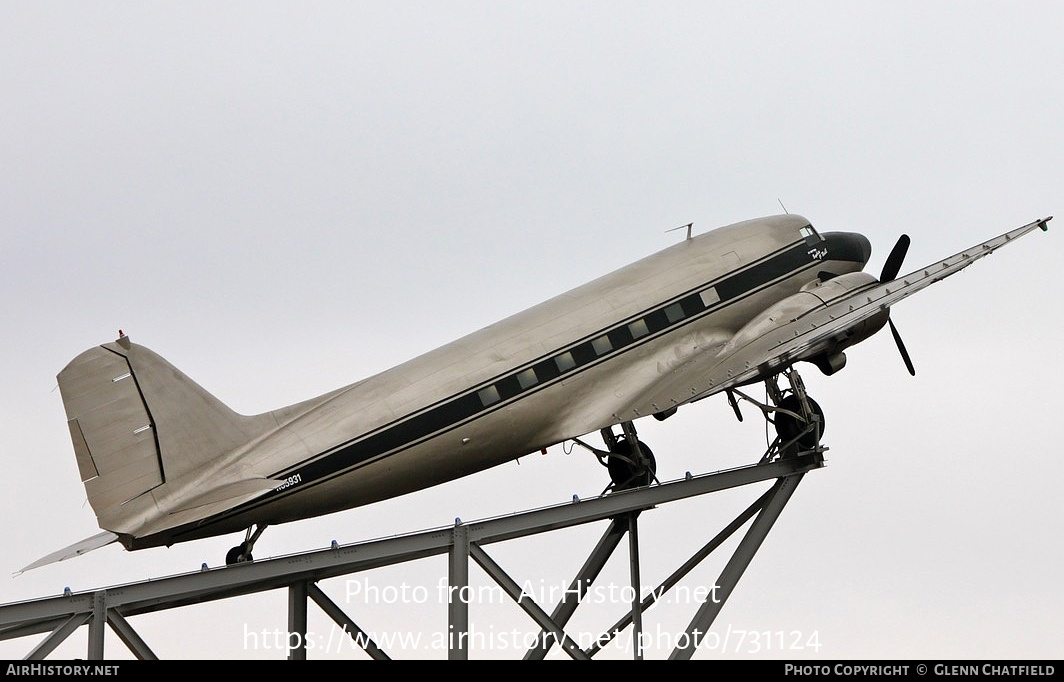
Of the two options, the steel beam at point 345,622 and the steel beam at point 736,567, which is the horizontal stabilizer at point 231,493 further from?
the steel beam at point 736,567

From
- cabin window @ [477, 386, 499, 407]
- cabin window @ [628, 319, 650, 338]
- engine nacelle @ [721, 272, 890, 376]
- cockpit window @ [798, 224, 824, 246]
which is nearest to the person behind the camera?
cabin window @ [477, 386, 499, 407]

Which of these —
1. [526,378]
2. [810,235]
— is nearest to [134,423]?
[526,378]

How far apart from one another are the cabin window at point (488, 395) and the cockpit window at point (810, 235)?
8714mm

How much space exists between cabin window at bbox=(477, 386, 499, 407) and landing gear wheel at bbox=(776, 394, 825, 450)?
5429mm

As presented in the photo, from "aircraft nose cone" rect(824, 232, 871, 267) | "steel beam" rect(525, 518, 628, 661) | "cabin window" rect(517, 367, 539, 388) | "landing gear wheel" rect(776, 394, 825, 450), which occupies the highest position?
"aircraft nose cone" rect(824, 232, 871, 267)

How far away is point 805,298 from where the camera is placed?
93.9 feet

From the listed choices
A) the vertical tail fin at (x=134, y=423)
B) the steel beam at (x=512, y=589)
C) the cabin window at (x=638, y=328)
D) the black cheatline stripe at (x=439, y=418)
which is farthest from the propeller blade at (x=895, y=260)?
the vertical tail fin at (x=134, y=423)

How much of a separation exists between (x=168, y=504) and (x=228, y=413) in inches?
88.6

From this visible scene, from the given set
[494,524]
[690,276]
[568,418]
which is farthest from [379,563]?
[690,276]

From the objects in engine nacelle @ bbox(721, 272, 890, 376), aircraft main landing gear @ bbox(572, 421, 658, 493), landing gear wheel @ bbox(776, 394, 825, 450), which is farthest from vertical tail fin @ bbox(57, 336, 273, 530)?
engine nacelle @ bbox(721, 272, 890, 376)

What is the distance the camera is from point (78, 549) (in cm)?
2436

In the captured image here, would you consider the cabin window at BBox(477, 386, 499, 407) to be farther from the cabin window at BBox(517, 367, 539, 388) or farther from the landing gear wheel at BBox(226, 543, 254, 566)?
the landing gear wheel at BBox(226, 543, 254, 566)

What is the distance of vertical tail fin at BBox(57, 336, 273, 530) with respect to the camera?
931 inches
